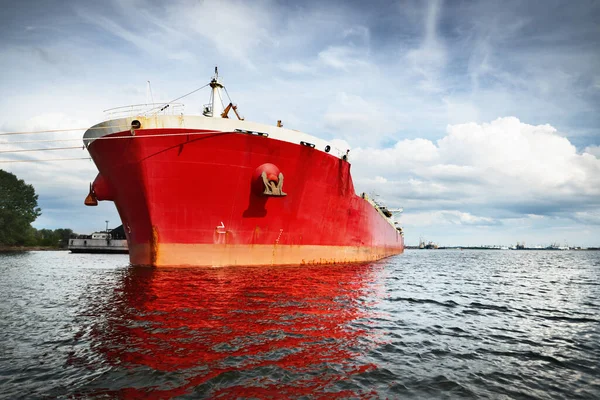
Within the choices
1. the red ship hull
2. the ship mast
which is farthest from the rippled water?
the ship mast

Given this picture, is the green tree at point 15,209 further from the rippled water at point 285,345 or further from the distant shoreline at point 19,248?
the rippled water at point 285,345

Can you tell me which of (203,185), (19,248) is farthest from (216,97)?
(19,248)

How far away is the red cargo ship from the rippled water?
176 inches

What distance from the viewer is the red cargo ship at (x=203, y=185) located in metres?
13.9

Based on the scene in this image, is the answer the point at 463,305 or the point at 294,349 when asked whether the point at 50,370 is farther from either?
the point at 463,305

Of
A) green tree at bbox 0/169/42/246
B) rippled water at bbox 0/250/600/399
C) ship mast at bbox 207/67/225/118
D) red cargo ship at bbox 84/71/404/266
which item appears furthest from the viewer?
green tree at bbox 0/169/42/246

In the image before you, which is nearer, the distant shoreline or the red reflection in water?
the red reflection in water

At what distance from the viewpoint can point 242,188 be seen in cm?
1477

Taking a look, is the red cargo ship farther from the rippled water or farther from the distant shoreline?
the distant shoreline

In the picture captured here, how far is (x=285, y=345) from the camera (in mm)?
5551

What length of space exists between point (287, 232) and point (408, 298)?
301 inches

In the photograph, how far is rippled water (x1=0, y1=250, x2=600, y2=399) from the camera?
4.11 metres

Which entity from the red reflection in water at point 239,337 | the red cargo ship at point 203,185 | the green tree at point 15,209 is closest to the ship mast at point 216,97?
the red cargo ship at point 203,185

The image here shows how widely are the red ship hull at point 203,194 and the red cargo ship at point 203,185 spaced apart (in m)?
0.04
